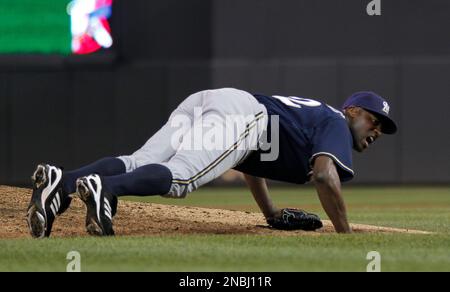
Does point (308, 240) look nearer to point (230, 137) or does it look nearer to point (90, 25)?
point (230, 137)

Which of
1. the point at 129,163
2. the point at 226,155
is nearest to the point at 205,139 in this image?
the point at 226,155

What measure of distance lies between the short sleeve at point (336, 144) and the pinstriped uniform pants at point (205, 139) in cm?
28

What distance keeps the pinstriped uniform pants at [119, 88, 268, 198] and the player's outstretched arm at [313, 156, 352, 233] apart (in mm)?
370

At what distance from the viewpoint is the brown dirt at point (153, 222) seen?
4.94 m

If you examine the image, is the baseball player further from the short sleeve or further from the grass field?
the grass field

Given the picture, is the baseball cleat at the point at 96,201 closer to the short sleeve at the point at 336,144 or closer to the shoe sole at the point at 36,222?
the shoe sole at the point at 36,222

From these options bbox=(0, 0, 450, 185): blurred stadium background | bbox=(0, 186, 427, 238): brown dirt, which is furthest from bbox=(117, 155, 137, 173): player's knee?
bbox=(0, 0, 450, 185): blurred stadium background

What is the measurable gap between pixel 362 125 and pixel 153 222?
1318 mm

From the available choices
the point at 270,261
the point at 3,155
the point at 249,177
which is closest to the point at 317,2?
the point at 3,155

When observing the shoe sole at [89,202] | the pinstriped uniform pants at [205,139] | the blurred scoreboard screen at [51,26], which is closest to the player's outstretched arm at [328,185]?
the pinstriped uniform pants at [205,139]

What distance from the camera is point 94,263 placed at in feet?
11.5

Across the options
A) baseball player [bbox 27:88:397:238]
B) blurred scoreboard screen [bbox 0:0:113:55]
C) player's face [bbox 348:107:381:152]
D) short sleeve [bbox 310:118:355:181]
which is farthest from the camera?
blurred scoreboard screen [bbox 0:0:113:55]

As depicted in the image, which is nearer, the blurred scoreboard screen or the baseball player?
the baseball player

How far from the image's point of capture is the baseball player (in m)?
4.23
